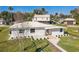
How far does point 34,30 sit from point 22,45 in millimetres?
235

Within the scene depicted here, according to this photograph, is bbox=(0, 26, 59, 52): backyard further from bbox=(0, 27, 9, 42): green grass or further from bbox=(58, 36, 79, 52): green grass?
bbox=(58, 36, 79, 52): green grass

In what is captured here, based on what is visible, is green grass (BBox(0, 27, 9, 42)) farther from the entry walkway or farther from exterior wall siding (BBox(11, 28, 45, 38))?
the entry walkway

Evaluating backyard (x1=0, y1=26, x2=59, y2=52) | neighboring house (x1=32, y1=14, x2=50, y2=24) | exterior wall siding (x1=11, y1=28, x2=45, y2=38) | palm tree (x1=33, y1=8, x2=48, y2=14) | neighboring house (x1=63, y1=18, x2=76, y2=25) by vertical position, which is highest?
palm tree (x1=33, y1=8, x2=48, y2=14)

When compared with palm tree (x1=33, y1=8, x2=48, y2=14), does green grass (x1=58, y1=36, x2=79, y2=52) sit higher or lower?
lower

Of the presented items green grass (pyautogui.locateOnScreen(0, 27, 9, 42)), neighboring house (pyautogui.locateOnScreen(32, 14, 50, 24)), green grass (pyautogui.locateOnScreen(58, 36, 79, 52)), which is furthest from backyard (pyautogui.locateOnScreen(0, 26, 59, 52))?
neighboring house (pyautogui.locateOnScreen(32, 14, 50, 24))

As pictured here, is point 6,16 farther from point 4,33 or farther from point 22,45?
point 22,45

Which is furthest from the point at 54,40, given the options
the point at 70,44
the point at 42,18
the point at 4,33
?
the point at 4,33

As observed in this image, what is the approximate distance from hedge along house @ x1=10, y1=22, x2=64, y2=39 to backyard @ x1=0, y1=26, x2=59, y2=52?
62 millimetres

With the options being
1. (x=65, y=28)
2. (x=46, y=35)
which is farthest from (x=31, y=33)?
(x=65, y=28)

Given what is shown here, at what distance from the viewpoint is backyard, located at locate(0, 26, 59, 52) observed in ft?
12.1

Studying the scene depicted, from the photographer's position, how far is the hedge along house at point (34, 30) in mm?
3703

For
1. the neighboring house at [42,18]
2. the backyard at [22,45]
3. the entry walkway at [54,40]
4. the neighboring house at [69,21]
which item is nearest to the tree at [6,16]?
the backyard at [22,45]

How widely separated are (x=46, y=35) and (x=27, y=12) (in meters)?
0.37

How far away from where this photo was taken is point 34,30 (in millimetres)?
3719
